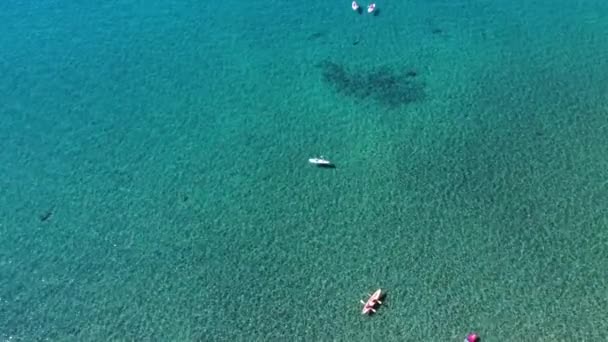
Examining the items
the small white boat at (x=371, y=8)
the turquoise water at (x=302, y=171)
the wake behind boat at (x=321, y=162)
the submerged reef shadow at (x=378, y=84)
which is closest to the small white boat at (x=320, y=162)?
the wake behind boat at (x=321, y=162)

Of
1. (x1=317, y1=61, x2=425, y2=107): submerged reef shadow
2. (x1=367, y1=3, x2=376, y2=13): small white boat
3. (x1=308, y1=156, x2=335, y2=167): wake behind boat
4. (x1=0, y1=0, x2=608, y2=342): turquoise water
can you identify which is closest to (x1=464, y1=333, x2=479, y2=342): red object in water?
(x1=0, y1=0, x2=608, y2=342): turquoise water

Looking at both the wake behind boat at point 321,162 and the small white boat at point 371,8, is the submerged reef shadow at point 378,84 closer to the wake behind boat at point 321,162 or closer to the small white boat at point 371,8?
the wake behind boat at point 321,162

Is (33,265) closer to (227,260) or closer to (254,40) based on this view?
(227,260)

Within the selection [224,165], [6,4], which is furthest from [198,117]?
[6,4]

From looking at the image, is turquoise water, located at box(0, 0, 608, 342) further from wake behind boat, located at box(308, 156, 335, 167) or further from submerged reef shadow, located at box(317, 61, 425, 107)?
wake behind boat, located at box(308, 156, 335, 167)

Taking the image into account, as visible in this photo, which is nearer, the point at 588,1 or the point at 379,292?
the point at 379,292

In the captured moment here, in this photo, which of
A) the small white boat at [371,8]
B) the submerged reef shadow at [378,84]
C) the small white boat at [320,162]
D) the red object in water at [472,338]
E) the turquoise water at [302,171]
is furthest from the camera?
the small white boat at [371,8]
